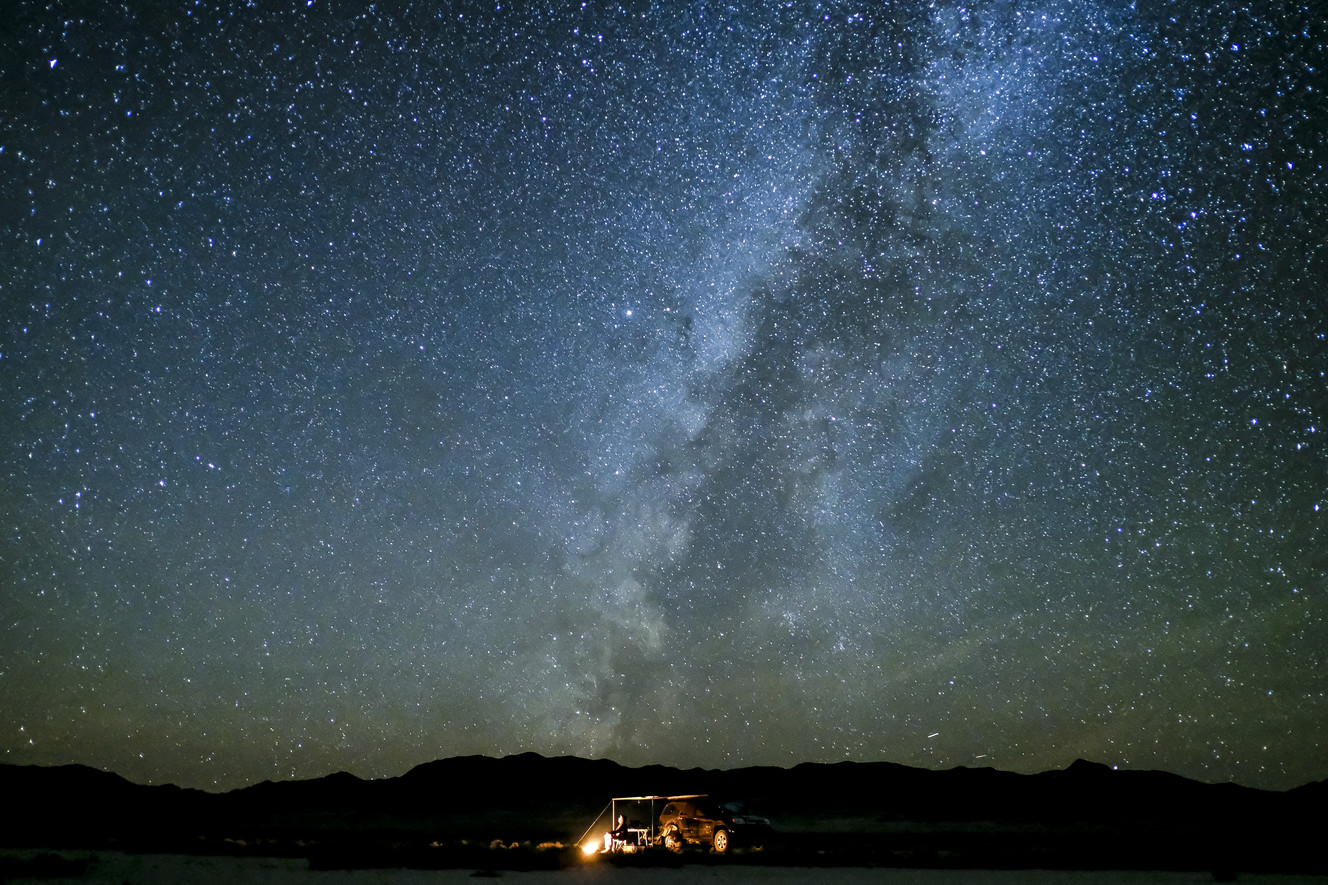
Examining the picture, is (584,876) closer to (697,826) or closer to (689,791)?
(697,826)

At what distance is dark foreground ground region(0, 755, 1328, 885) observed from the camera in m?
18.5

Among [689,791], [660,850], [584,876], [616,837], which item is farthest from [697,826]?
[689,791]

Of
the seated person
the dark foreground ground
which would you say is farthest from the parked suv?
the seated person

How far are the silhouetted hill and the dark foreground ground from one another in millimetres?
334

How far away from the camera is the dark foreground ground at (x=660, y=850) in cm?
1847

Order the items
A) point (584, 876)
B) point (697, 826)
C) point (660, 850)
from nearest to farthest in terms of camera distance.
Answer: point (584, 876) < point (660, 850) < point (697, 826)

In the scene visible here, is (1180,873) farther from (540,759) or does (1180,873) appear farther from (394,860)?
(540,759)

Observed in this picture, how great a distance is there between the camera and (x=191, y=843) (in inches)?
949

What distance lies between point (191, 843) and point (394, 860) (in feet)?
32.2

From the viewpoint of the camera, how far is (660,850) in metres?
19.5

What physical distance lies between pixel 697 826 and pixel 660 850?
1.23 m

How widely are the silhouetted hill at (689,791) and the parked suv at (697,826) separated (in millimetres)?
2817

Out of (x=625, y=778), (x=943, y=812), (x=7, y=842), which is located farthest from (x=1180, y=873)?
(x=625, y=778)

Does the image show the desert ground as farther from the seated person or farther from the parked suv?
the parked suv
